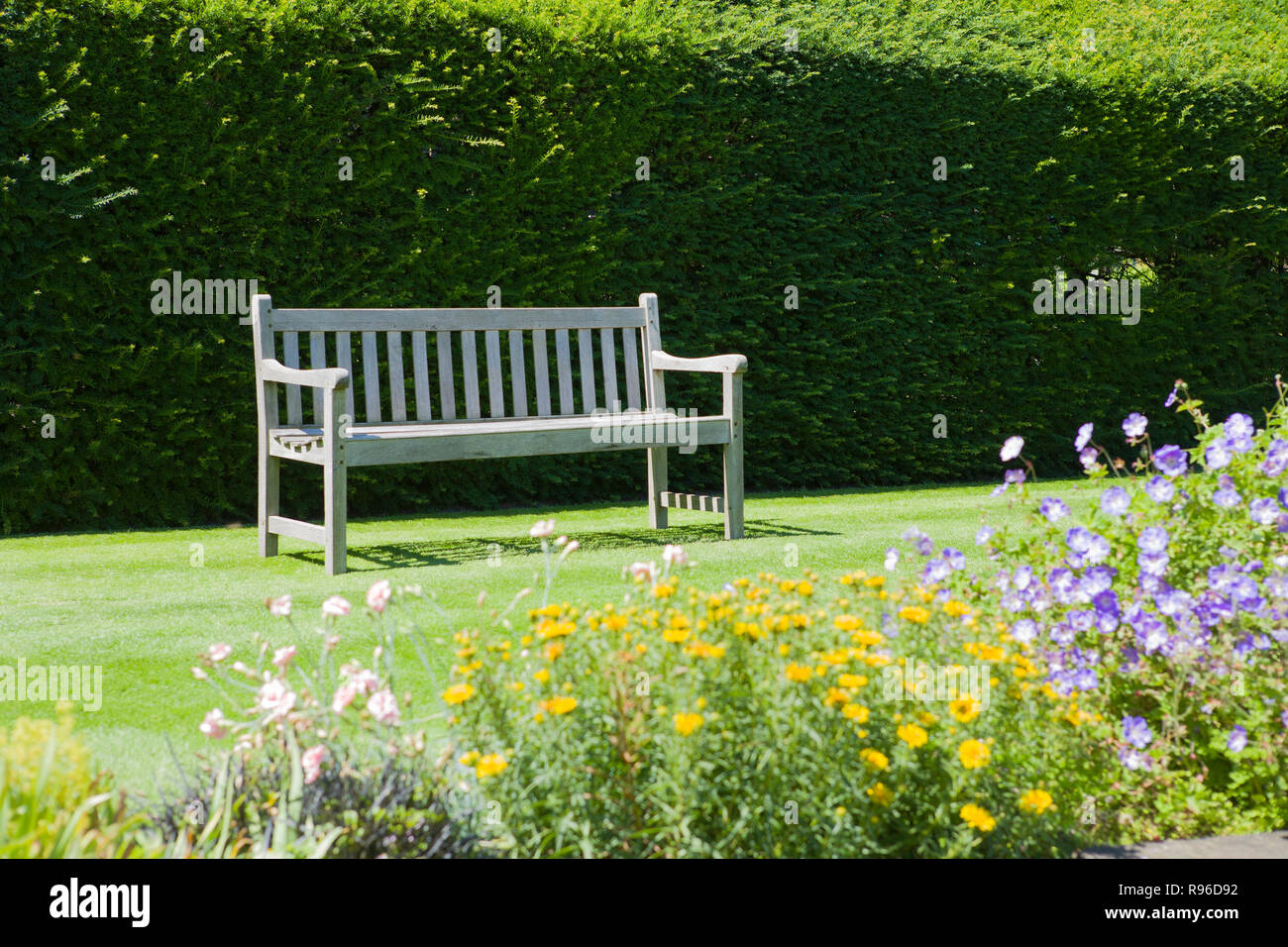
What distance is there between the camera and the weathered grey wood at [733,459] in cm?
573

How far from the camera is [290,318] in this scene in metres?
5.31

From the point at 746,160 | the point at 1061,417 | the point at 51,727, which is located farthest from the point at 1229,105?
the point at 51,727

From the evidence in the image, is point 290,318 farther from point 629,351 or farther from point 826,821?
point 826,821

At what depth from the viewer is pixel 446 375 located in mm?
5781

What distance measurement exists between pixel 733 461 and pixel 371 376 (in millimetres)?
1689

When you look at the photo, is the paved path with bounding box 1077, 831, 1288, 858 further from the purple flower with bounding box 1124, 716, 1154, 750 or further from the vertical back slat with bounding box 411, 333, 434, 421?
the vertical back slat with bounding box 411, 333, 434, 421

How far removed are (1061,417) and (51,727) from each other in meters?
8.06

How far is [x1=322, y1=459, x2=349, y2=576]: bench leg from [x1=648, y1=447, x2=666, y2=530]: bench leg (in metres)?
1.74

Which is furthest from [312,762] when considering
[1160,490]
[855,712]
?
[1160,490]

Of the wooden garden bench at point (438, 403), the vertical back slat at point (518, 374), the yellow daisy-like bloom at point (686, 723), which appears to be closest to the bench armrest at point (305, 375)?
the wooden garden bench at point (438, 403)

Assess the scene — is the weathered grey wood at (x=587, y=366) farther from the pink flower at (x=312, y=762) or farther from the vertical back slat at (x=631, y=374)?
the pink flower at (x=312, y=762)

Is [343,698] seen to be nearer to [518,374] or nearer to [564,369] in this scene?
[518,374]

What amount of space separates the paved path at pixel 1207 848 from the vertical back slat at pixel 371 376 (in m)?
3.96

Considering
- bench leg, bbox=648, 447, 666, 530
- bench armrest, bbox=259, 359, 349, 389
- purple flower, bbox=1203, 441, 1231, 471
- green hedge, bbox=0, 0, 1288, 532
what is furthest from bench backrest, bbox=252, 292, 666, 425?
purple flower, bbox=1203, 441, 1231, 471
